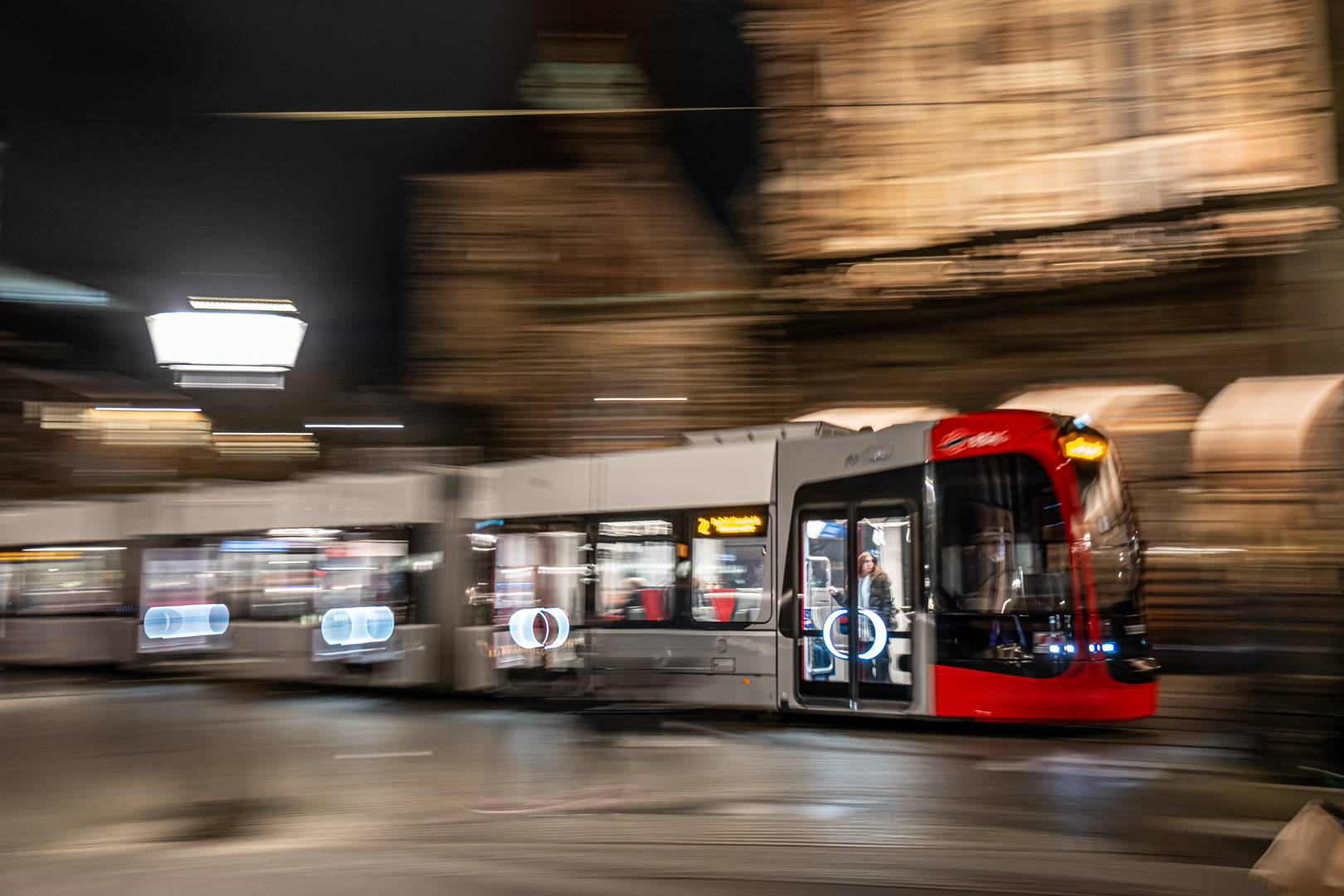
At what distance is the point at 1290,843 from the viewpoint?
4.10 metres

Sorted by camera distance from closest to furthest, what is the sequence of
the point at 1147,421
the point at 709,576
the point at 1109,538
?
the point at 1109,538 < the point at 709,576 < the point at 1147,421

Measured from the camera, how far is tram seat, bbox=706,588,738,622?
11344 millimetres

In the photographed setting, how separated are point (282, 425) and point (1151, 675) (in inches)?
1188

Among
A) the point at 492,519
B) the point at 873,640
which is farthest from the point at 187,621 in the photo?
the point at 873,640

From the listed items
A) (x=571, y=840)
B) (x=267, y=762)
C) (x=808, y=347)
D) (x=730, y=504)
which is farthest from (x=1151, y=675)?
(x=808, y=347)

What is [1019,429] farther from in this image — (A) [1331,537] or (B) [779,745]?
(B) [779,745]

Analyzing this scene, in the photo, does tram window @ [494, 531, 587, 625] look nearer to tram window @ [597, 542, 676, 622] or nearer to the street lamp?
tram window @ [597, 542, 676, 622]

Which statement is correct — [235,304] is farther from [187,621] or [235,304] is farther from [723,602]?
[723,602]

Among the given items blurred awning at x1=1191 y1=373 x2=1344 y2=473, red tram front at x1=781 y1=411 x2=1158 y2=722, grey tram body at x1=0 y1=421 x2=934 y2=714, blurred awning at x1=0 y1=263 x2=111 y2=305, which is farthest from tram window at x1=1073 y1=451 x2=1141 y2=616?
blurred awning at x1=0 y1=263 x2=111 y2=305

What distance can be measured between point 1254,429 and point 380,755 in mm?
12068

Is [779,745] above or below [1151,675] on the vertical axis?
below

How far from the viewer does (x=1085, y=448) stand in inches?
389

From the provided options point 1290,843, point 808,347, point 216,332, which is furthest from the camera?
point 808,347

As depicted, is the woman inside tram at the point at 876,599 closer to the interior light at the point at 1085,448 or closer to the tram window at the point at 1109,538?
the tram window at the point at 1109,538
